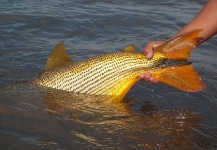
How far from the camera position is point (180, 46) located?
12.4 ft

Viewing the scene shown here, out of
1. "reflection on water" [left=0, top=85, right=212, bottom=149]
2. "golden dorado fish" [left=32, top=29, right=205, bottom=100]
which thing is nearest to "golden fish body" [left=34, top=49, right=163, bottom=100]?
"golden dorado fish" [left=32, top=29, right=205, bottom=100]

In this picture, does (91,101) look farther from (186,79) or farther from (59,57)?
(186,79)

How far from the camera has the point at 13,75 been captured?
194 inches

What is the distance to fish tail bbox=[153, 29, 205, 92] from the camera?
3734mm

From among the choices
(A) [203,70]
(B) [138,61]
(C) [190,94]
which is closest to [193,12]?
(A) [203,70]

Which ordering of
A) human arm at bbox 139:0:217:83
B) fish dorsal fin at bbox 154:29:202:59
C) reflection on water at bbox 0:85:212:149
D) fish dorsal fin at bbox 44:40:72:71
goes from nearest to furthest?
reflection on water at bbox 0:85:212:149 → fish dorsal fin at bbox 154:29:202:59 → human arm at bbox 139:0:217:83 → fish dorsal fin at bbox 44:40:72:71

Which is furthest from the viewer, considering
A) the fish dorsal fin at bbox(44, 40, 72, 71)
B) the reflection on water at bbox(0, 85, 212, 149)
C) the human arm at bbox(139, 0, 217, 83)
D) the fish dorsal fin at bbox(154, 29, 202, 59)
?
the fish dorsal fin at bbox(44, 40, 72, 71)

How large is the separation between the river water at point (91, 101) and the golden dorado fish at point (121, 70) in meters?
0.15

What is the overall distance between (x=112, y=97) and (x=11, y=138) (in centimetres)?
140

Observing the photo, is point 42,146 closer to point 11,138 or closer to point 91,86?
point 11,138

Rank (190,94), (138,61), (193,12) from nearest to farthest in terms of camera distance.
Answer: (138,61) → (190,94) → (193,12)

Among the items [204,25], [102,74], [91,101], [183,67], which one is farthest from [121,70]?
[204,25]

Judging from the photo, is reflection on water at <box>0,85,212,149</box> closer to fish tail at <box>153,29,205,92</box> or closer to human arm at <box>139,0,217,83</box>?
fish tail at <box>153,29,205,92</box>

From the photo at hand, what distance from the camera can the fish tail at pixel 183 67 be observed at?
147 inches
